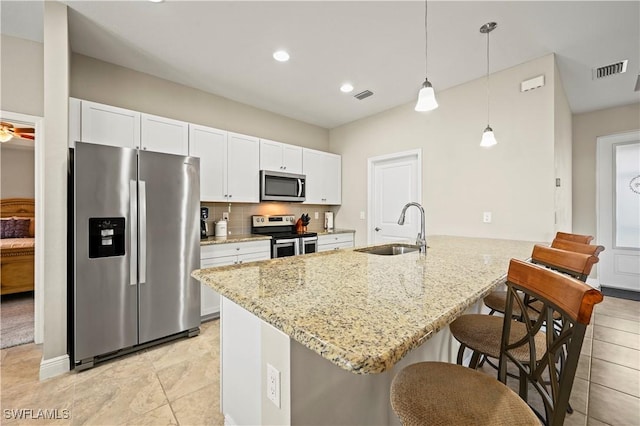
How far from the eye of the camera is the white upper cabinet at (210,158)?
326 cm

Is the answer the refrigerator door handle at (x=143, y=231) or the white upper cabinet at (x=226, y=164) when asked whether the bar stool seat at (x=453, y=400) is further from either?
the white upper cabinet at (x=226, y=164)

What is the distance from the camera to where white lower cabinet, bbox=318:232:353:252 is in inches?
168

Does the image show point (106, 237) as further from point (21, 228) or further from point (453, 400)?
point (21, 228)

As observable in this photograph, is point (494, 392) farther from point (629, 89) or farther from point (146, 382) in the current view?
point (629, 89)

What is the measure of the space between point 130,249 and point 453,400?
2.56m

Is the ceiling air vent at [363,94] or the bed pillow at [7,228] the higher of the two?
the ceiling air vent at [363,94]

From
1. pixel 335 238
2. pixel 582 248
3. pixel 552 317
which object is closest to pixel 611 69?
pixel 582 248

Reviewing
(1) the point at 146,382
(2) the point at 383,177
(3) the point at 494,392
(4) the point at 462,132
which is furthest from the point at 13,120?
(4) the point at 462,132

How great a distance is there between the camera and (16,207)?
15.8 ft

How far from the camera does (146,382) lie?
6.53 feet

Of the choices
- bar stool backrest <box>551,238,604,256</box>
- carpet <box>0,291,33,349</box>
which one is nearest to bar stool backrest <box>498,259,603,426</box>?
bar stool backrest <box>551,238,604,256</box>

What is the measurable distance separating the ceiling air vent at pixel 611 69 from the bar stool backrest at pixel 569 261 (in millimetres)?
2918

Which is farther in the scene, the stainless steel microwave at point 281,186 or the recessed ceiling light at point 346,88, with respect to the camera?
the stainless steel microwave at point 281,186

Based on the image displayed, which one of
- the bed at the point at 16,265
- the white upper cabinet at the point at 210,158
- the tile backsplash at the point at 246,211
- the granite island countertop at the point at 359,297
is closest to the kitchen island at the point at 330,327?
the granite island countertop at the point at 359,297
